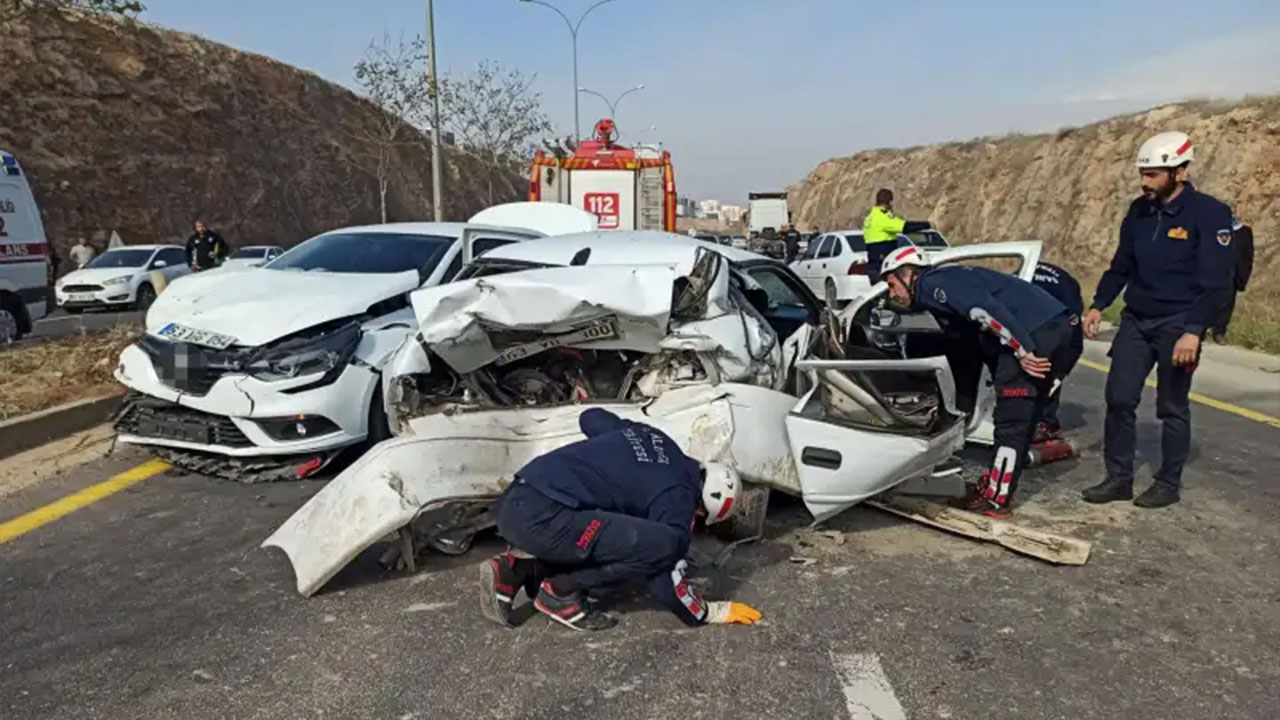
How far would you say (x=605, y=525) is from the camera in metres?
3.38

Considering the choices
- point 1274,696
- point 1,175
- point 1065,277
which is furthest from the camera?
point 1,175

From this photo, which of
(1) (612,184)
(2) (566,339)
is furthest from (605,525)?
(1) (612,184)

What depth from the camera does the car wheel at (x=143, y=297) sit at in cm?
1736

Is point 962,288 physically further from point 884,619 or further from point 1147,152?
point 884,619

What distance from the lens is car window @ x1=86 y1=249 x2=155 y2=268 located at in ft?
58.6

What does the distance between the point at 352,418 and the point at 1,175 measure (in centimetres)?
711

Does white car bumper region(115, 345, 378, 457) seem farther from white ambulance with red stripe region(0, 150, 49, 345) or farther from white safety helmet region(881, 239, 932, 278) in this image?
white ambulance with red stripe region(0, 150, 49, 345)

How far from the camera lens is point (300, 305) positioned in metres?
5.55

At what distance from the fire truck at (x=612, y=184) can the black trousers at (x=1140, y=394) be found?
993 cm

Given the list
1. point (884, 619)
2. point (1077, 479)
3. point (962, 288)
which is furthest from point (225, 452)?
point (1077, 479)

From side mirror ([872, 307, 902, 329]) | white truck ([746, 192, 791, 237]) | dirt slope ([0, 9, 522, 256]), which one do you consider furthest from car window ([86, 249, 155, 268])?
white truck ([746, 192, 791, 237])

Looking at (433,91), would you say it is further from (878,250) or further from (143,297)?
(878,250)

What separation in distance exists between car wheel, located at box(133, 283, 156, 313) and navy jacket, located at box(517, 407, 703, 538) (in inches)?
641

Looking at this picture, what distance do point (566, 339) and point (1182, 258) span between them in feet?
10.1
